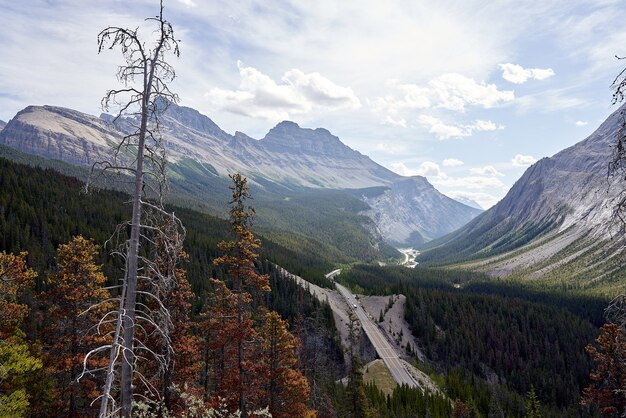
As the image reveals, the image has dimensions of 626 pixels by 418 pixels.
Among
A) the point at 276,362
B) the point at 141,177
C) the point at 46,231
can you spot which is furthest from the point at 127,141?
the point at 46,231

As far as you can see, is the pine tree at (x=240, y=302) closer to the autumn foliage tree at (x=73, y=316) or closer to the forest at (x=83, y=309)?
the forest at (x=83, y=309)

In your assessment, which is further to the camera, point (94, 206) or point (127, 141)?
point (94, 206)

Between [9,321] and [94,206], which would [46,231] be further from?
[9,321]

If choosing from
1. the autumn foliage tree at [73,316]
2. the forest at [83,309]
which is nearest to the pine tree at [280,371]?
the forest at [83,309]

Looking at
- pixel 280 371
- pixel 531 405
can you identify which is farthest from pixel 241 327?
pixel 531 405

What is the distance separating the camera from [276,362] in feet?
97.1

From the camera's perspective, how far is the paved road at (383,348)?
262 feet

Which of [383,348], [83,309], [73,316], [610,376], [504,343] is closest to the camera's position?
[73,316]

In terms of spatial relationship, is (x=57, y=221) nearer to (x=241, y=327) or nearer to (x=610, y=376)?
(x=241, y=327)

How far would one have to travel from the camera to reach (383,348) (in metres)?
97.4

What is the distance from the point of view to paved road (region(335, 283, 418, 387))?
7985 cm

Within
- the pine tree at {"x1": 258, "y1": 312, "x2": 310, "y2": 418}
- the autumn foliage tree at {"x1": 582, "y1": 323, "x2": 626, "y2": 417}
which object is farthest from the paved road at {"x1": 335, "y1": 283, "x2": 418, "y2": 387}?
the pine tree at {"x1": 258, "y1": 312, "x2": 310, "y2": 418}

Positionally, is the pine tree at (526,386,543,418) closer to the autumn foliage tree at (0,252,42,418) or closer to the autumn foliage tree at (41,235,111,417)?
→ the autumn foliage tree at (41,235,111,417)

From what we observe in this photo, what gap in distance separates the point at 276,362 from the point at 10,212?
372ft
